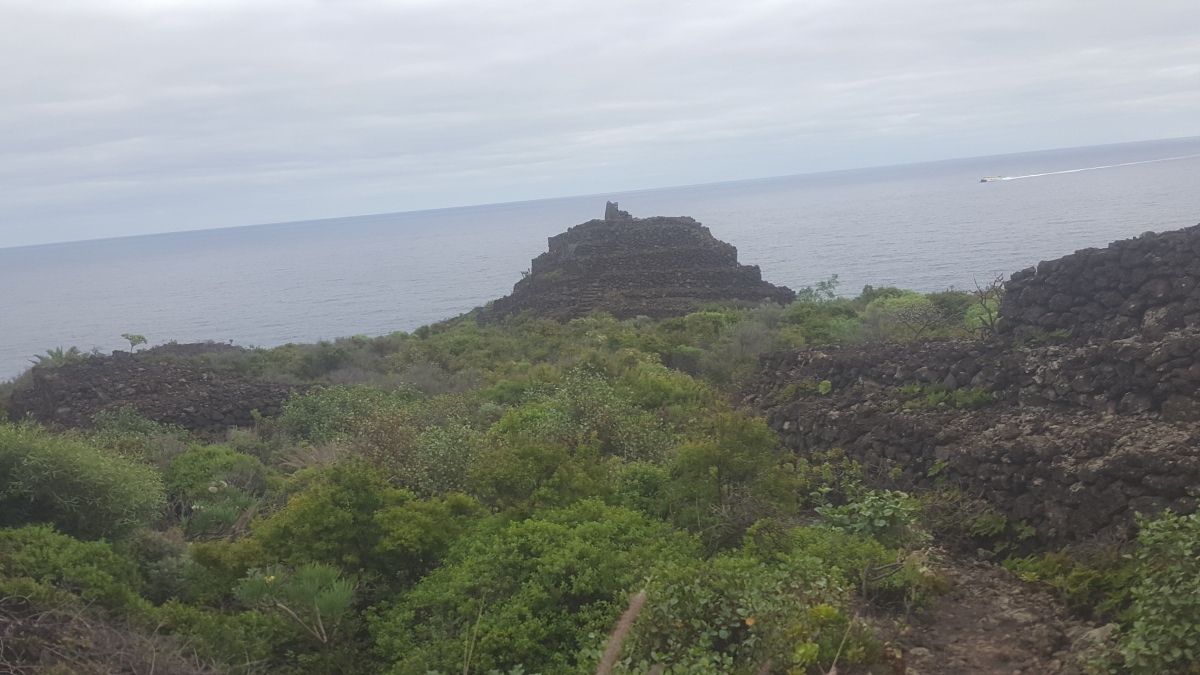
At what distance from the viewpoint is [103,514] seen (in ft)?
32.2

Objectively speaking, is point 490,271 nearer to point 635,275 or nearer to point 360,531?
point 635,275

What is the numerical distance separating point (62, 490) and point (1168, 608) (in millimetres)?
10238

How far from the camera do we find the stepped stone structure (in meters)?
9.32

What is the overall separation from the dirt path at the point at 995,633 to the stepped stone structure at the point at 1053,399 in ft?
3.94

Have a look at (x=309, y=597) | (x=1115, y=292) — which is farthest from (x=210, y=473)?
(x=1115, y=292)

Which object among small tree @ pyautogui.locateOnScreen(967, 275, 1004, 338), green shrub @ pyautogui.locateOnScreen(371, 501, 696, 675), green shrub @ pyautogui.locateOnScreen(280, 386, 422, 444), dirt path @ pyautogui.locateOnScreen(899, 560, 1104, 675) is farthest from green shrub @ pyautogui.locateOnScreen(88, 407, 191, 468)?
small tree @ pyautogui.locateOnScreen(967, 275, 1004, 338)

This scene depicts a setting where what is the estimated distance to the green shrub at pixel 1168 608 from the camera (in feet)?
19.4

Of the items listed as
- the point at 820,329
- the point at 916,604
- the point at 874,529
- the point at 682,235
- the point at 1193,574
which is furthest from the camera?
the point at 682,235

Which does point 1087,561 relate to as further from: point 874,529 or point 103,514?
point 103,514

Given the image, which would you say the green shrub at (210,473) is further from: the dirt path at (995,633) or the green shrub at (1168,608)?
the green shrub at (1168,608)

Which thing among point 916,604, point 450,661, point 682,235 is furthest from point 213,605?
point 682,235

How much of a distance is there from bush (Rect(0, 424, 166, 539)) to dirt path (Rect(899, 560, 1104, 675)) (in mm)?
8181

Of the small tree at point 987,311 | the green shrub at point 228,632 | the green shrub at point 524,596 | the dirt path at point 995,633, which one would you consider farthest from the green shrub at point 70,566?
the small tree at point 987,311

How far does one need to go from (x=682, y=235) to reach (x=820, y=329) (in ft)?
80.3
